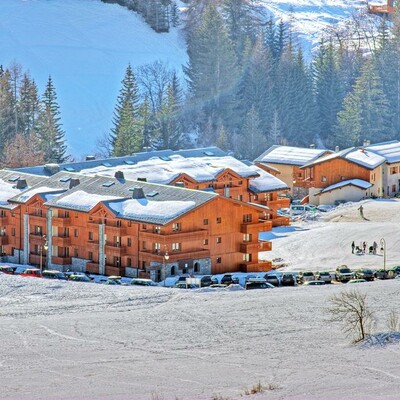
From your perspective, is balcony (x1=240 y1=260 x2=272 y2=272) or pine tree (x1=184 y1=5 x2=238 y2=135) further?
pine tree (x1=184 y1=5 x2=238 y2=135)

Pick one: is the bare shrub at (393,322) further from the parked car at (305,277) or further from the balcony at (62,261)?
the balcony at (62,261)

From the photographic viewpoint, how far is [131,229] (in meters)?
66.4

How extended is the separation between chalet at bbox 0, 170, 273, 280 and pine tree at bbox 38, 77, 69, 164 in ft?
84.4

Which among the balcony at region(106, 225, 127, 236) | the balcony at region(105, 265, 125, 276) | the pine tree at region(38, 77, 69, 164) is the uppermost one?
the pine tree at region(38, 77, 69, 164)

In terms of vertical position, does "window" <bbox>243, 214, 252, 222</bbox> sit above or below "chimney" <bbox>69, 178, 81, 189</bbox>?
below

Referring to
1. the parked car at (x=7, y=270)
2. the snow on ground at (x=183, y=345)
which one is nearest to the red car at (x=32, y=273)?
the parked car at (x=7, y=270)

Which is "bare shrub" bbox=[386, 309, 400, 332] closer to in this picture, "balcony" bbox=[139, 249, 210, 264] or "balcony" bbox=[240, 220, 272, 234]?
"balcony" bbox=[139, 249, 210, 264]

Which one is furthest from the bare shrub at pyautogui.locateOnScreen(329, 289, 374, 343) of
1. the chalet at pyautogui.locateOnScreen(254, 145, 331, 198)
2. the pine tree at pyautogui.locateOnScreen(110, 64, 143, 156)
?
the pine tree at pyautogui.locateOnScreen(110, 64, 143, 156)

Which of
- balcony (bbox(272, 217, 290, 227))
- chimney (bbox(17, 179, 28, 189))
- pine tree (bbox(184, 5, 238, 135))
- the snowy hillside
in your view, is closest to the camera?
chimney (bbox(17, 179, 28, 189))

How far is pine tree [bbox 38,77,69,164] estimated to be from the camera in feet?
323

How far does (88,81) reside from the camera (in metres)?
118

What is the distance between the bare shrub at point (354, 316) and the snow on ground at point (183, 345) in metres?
0.39

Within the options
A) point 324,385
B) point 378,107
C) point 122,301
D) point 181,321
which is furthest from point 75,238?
point 378,107

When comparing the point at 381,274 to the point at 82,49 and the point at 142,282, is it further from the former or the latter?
the point at 82,49
